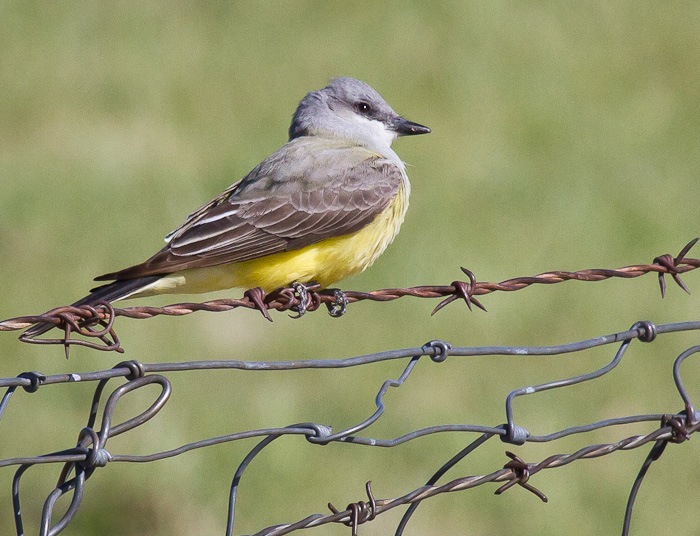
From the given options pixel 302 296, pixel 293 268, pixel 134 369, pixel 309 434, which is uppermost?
pixel 293 268

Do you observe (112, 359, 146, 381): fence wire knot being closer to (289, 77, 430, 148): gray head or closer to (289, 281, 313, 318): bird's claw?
(289, 281, 313, 318): bird's claw

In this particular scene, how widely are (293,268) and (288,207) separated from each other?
30 centimetres

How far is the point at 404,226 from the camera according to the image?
750cm

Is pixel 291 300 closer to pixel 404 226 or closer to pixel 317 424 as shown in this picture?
pixel 317 424

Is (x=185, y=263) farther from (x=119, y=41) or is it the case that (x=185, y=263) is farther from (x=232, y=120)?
(x=119, y=41)


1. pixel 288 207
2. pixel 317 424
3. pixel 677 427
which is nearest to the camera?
pixel 317 424

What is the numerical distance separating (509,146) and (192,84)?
2705mm

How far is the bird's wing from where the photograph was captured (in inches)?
170

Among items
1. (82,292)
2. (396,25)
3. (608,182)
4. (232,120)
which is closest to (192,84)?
(232,120)

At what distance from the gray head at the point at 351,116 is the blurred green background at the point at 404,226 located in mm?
1488

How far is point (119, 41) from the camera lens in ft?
29.8

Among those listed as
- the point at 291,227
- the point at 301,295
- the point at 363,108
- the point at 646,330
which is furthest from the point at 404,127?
the point at 646,330

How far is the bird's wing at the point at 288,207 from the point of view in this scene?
4.32 m

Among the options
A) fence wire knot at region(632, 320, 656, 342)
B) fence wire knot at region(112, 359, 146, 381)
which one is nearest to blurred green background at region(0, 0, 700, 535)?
fence wire knot at region(632, 320, 656, 342)
